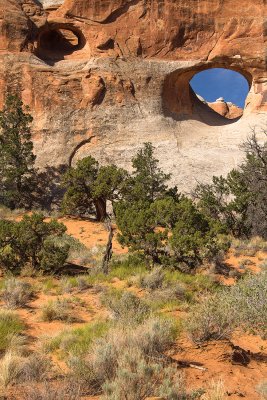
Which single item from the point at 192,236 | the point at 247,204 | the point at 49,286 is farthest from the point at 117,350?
the point at 247,204

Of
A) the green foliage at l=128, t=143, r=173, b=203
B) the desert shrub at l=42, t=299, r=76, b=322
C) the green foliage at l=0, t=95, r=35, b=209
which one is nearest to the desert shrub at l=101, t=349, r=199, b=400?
the desert shrub at l=42, t=299, r=76, b=322

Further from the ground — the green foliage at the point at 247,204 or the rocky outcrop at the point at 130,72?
the rocky outcrop at the point at 130,72

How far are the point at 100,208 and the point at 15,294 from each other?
13.8 metres

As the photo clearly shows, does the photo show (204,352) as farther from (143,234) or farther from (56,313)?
(143,234)

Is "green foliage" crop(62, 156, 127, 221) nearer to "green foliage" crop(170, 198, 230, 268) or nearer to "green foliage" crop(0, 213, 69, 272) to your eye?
"green foliage" crop(170, 198, 230, 268)

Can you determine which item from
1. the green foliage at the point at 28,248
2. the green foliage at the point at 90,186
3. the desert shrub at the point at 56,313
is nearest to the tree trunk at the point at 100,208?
the green foliage at the point at 90,186

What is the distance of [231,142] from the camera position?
2698cm

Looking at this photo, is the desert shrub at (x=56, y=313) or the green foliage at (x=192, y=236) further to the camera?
the green foliage at (x=192, y=236)

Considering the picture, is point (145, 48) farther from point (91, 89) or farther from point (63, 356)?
point (63, 356)

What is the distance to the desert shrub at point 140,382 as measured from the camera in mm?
3579

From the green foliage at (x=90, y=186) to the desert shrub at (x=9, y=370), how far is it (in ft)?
48.2

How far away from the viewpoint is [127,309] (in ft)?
20.0

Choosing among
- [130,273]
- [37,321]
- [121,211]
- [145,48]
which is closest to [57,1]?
[145,48]

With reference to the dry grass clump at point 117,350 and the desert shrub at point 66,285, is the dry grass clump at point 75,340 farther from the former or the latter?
the desert shrub at point 66,285
